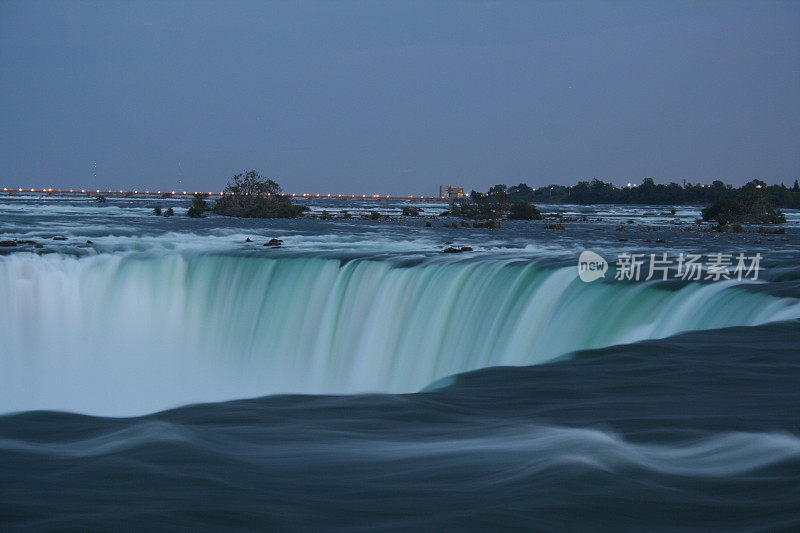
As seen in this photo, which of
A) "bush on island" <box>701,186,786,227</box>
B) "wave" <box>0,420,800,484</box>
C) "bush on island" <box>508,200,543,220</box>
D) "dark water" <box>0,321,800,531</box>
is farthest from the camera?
"bush on island" <box>508,200,543,220</box>

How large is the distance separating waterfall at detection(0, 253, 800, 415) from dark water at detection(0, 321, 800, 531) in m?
5.71

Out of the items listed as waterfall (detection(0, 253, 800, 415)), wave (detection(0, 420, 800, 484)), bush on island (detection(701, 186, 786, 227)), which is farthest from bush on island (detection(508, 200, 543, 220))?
wave (detection(0, 420, 800, 484))

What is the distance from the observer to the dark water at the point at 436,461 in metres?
5.66

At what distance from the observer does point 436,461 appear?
6.77 meters

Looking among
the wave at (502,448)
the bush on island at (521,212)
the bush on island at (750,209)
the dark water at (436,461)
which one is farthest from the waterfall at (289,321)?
the bush on island at (521,212)

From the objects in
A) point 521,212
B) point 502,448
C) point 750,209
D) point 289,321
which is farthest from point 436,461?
point 521,212

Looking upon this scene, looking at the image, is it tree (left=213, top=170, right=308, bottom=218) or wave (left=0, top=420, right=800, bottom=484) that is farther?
tree (left=213, top=170, right=308, bottom=218)

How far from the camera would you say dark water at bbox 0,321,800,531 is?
566cm

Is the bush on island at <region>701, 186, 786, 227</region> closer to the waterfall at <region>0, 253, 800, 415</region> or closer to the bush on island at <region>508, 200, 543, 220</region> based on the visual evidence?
the bush on island at <region>508, 200, 543, 220</region>

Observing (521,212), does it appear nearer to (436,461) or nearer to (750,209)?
(750,209)

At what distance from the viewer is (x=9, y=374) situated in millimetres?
20562

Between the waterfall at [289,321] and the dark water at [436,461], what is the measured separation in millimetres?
5707

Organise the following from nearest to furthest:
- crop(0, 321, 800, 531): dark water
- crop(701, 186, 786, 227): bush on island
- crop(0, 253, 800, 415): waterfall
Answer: crop(0, 321, 800, 531): dark water < crop(0, 253, 800, 415): waterfall < crop(701, 186, 786, 227): bush on island

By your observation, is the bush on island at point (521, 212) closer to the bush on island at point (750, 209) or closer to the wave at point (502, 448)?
the bush on island at point (750, 209)
